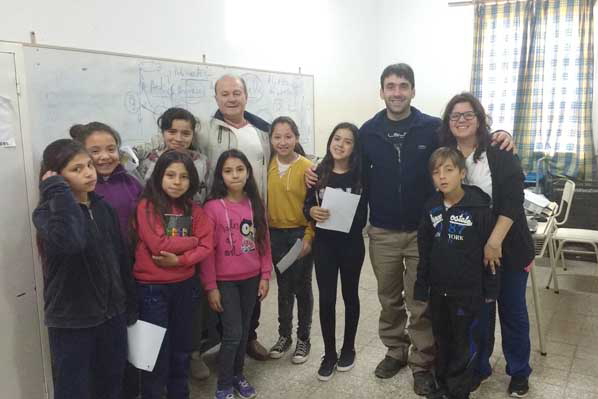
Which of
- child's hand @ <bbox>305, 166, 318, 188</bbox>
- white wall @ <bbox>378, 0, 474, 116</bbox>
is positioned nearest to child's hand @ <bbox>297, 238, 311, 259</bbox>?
child's hand @ <bbox>305, 166, 318, 188</bbox>

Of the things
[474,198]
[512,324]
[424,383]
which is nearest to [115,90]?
[474,198]

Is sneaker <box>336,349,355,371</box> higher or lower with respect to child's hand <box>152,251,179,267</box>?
lower

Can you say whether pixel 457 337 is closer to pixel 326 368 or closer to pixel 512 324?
pixel 512 324

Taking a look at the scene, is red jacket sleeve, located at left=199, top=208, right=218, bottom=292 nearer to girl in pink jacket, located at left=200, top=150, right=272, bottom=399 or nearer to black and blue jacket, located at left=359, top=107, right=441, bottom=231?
girl in pink jacket, located at left=200, top=150, right=272, bottom=399

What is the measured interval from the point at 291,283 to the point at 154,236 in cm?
91

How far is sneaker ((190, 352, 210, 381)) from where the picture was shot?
2459 millimetres

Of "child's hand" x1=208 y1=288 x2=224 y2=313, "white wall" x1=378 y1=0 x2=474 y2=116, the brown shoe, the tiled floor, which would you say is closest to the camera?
"child's hand" x1=208 y1=288 x2=224 y2=313

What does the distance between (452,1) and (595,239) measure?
3.16m

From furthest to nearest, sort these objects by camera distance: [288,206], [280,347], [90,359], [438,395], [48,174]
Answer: [280,347] → [288,206] → [438,395] → [90,359] → [48,174]

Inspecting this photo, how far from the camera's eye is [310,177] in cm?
232

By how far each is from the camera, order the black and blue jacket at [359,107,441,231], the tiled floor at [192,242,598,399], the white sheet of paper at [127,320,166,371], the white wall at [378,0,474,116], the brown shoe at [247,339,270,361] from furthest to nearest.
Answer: the white wall at [378,0,474,116], the brown shoe at [247,339,270,361], the tiled floor at [192,242,598,399], the black and blue jacket at [359,107,441,231], the white sheet of paper at [127,320,166,371]

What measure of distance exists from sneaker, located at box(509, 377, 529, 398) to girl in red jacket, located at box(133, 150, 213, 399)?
152 cm

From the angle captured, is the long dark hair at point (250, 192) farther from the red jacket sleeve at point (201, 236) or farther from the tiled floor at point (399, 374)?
the tiled floor at point (399, 374)

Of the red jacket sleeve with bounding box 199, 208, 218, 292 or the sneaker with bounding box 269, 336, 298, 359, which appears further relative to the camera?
the sneaker with bounding box 269, 336, 298, 359
